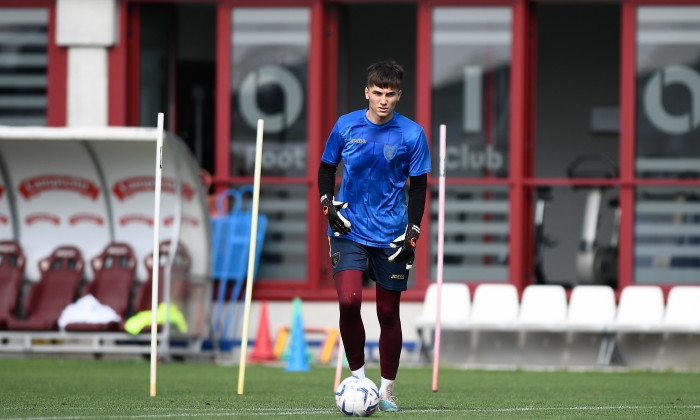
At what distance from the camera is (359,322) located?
28.3 ft

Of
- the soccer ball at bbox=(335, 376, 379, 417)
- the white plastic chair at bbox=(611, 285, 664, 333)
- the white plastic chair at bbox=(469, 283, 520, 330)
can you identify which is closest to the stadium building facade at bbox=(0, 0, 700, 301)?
the white plastic chair at bbox=(469, 283, 520, 330)

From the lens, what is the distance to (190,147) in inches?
703

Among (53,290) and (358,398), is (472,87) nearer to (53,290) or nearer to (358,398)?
(53,290)

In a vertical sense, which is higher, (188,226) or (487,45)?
(487,45)

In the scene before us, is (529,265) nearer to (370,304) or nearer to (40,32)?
(370,304)

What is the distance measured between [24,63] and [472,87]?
17.4ft

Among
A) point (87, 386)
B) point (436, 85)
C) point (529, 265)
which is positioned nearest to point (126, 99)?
point (436, 85)

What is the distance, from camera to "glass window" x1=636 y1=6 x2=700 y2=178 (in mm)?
16266

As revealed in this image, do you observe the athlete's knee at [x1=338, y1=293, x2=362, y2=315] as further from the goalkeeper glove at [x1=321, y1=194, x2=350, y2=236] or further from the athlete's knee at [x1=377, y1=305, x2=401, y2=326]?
the goalkeeper glove at [x1=321, y1=194, x2=350, y2=236]

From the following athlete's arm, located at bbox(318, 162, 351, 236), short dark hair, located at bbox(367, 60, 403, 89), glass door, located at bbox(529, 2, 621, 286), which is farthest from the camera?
glass door, located at bbox(529, 2, 621, 286)

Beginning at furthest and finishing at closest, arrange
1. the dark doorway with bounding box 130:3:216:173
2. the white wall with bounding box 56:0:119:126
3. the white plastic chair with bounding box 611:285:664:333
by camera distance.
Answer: the dark doorway with bounding box 130:3:216:173 < the white wall with bounding box 56:0:119:126 < the white plastic chair with bounding box 611:285:664:333

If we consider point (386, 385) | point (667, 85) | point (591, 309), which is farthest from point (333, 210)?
point (667, 85)

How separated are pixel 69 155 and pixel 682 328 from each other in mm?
7035

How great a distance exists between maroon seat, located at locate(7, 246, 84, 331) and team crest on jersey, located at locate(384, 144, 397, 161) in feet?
24.8
